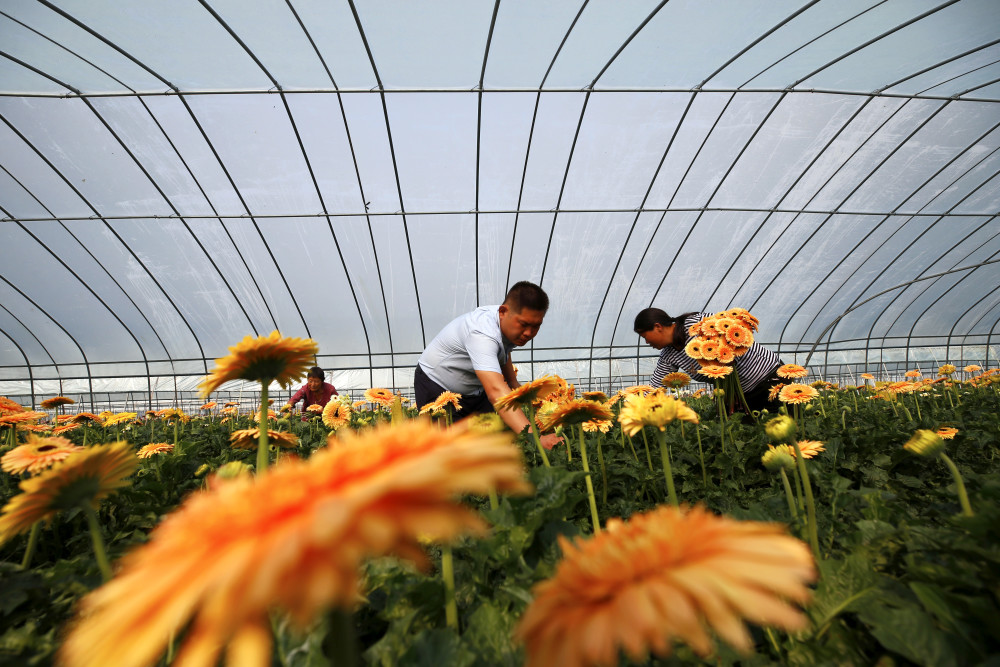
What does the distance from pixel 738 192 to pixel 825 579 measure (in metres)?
13.3

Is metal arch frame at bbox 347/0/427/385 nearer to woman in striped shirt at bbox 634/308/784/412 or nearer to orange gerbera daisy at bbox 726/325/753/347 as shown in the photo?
woman in striped shirt at bbox 634/308/784/412

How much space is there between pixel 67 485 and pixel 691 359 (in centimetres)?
473

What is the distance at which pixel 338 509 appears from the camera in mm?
321

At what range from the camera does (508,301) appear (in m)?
3.78

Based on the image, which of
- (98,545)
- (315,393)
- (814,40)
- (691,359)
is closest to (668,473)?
(98,545)

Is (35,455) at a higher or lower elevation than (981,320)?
higher

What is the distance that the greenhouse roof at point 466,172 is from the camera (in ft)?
26.3

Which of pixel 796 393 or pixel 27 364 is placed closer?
pixel 796 393

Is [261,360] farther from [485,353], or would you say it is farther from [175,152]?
[175,152]

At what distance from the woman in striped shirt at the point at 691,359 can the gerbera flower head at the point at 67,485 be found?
3.54m

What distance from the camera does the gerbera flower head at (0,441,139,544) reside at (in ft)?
2.94

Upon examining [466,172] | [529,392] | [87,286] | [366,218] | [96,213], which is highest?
[466,172]

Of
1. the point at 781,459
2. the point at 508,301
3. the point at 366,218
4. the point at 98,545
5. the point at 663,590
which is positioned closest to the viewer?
the point at 663,590

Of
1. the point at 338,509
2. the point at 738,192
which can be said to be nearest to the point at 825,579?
the point at 338,509
